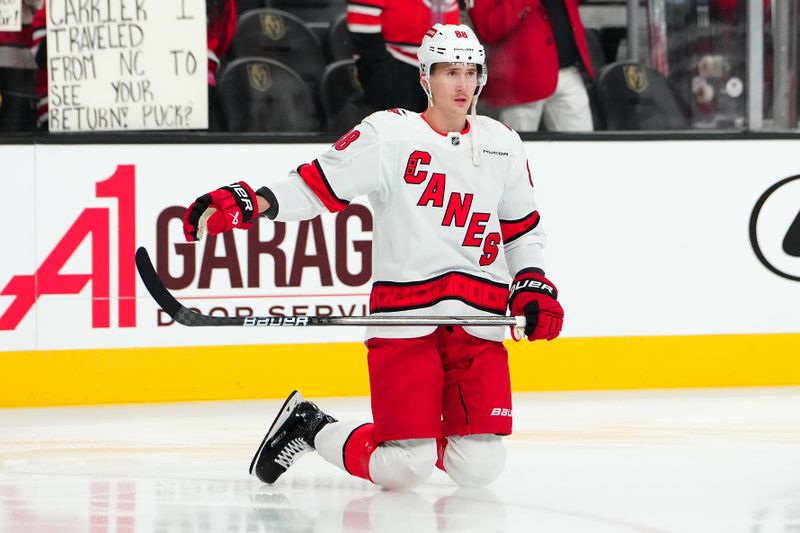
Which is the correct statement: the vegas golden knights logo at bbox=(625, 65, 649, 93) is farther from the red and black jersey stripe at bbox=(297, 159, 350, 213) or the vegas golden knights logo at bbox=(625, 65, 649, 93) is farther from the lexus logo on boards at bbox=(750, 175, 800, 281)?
the red and black jersey stripe at bbox=(297, 159, 350, 213)

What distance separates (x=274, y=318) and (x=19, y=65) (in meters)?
2.06

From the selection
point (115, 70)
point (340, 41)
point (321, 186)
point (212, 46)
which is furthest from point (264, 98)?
point (321, 186)

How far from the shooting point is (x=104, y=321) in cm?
431

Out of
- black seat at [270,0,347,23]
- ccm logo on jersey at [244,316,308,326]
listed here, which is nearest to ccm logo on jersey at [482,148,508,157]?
ccm logo on jersey at [244,316,308,326]

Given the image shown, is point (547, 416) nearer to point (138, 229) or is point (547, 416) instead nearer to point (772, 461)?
point (772, 461)

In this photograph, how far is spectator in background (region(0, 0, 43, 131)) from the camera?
447 cm

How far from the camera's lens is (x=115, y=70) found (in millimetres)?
4531

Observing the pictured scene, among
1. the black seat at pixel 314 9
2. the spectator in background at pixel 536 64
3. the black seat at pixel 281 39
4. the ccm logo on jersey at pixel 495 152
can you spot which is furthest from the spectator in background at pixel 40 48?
the ccm logo on jersey at pixel 495 152

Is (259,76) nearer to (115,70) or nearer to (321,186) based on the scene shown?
(115,70)

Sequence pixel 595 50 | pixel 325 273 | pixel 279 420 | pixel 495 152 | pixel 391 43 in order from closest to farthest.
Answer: pixel 495 152, pixel 279 420, pixel 325 273, pixel 391 43, pixel 595 50

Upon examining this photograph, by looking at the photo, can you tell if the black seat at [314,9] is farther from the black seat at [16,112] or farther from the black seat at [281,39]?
the black seat at [16,112]

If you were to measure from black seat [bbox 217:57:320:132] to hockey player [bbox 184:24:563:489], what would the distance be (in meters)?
1.62

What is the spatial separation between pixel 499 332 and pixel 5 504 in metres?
1.20

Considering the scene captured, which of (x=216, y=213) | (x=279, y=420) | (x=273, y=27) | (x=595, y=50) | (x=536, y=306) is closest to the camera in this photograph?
(x=216, y=213)
